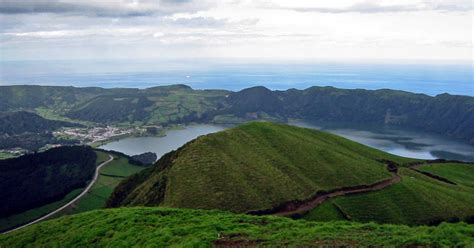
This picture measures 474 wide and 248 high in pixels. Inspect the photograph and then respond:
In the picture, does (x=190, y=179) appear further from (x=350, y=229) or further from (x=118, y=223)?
(x=350, y=229)

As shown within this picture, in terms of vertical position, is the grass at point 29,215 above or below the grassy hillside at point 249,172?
below

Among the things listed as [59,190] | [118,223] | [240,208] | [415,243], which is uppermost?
[415,243]

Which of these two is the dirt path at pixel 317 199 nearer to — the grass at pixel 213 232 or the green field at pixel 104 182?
the grass at pixel 213 232

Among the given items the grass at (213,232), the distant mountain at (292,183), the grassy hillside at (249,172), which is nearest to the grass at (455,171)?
the distant mountain at (292,183)

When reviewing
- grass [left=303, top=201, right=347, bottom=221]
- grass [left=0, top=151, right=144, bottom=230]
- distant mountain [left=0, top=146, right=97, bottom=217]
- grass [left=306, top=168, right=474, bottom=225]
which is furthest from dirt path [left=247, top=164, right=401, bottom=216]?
distant mountain [left=0, top=146, right=97, bottom=217]

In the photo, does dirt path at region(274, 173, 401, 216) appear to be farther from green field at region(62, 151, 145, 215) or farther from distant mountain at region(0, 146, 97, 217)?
distant mountain at region(0, 146, 97, 217)

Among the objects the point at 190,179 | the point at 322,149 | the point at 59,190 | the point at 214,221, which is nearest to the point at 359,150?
the point at 322,149
